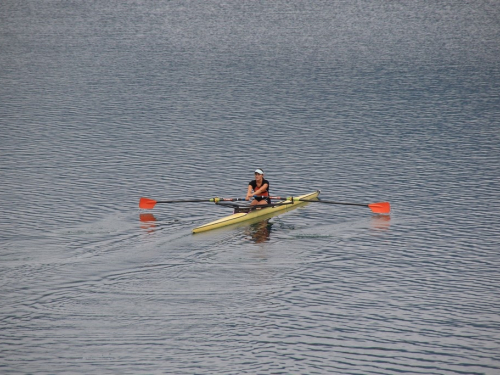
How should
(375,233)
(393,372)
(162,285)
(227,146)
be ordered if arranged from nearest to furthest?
(393,372) < (162,285) < (375,233) < (227,146)

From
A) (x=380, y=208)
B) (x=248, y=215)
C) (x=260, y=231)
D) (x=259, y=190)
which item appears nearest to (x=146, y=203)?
(x=248, y=215)

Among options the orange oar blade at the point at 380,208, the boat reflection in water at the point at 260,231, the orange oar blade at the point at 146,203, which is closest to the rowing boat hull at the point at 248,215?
the boat reflection in water at the point at 260,231

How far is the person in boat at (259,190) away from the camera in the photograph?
30.6m

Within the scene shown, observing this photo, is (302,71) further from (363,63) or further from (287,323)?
(287,323)

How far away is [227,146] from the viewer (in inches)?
1778

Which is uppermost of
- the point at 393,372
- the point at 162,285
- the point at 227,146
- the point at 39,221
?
the point at 227,146

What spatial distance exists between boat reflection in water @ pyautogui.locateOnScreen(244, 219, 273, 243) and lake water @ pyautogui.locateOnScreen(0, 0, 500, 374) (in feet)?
0.39

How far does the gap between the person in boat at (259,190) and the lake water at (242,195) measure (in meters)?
1.19

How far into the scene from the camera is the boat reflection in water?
92.8ft

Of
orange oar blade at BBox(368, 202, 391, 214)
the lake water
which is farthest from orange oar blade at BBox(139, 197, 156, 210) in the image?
orange oar blade at BBox(368, 202, 391, 214)

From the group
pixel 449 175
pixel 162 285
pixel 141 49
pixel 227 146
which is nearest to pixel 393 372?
pixel 162 285

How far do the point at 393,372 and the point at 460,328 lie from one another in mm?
3466

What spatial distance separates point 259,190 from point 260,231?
219 cm

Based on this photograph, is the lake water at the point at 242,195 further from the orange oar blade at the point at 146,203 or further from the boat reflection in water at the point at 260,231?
the orange oar blade at the point at 146,203
